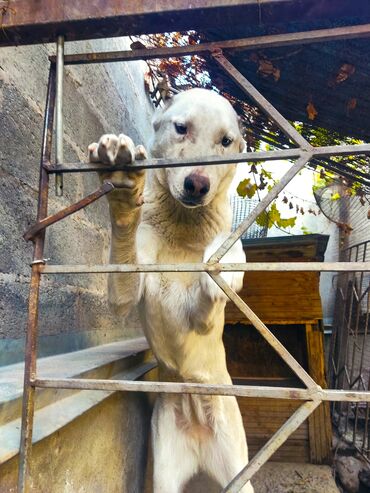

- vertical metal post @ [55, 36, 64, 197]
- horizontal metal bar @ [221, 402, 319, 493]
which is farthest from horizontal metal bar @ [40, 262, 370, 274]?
horizontal metal bar @ [221, 402, 319, 493]

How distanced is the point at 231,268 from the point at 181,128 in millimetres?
882

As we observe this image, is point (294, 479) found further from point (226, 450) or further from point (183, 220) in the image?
point (183, 220)

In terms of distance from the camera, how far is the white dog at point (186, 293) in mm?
1632

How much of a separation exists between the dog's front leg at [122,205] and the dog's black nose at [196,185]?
202 mm

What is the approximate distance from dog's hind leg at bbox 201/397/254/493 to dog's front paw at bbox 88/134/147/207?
48.1 inches

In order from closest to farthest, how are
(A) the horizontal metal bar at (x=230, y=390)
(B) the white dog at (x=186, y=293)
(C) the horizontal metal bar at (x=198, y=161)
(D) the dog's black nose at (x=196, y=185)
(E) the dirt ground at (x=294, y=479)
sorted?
(A) the horizontal metal bar at (x=230, y=390)
(C) the horizontal metal bar at (x=198, y=161)
(D) the dog's black nose at (x=196, y=185)
(B) the white dog at (x=186, y=293)
(E) the dirt ground at (x=294, y=479)

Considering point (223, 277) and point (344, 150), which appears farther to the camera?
point (223, 277)

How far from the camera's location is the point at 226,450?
1.83m

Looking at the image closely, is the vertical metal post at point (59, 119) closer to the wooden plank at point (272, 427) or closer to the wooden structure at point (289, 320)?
the wooden structure at point (289, 320)

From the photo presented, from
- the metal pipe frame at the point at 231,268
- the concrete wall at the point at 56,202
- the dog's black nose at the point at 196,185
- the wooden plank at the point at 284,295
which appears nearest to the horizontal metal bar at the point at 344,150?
the metal pipe frame at the point at 231,268

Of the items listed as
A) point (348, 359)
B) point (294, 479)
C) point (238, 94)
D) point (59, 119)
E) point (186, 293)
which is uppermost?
point (238, 94)

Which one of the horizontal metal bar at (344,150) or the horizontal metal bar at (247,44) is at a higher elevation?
the horizontal metal bar at (247,44)

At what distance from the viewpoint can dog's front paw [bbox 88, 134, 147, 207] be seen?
1.09 meters

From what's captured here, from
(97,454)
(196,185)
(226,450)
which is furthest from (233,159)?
(226,450)
